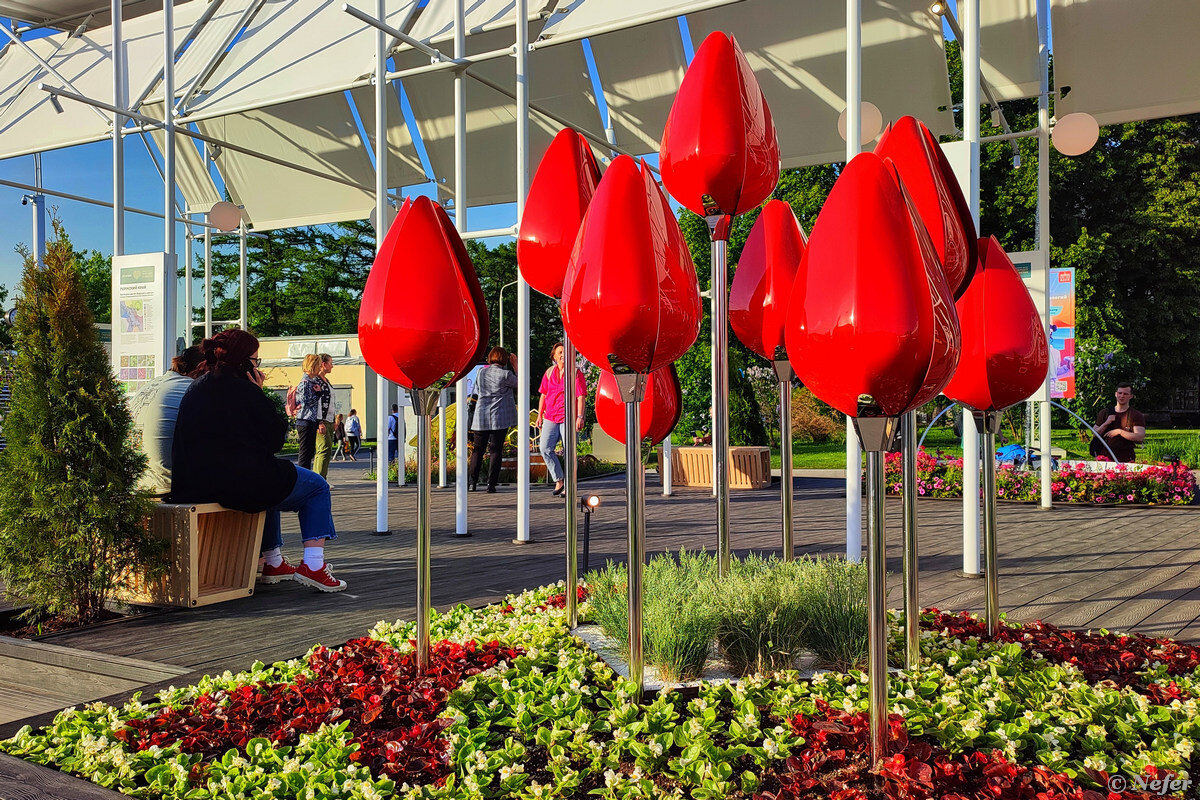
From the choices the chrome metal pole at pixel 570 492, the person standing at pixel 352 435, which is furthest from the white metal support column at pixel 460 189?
the person standing at pixel 352 435

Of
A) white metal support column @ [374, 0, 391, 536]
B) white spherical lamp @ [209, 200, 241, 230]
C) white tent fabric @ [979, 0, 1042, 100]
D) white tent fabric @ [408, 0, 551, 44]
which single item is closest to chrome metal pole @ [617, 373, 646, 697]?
white metal support column @ [374, 0, 391, 536]

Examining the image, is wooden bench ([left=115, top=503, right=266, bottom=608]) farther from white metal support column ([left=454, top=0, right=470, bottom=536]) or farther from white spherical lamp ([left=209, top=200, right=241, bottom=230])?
white spherical lamp ([left=209, top=200, right=241, bottom=230])

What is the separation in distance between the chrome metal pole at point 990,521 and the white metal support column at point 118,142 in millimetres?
8326

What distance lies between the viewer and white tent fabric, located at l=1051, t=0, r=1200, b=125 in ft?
27.3

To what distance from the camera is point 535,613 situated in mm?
4113

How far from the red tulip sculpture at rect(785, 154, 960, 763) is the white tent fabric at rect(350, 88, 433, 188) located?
1174cm

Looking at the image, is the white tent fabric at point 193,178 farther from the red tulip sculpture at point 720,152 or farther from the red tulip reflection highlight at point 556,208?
the red tulip sculpture at point 720,152

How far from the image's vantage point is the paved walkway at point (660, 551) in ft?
14.8

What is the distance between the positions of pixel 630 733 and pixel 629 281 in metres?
1.25

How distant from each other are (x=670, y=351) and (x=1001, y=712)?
4.50 ft

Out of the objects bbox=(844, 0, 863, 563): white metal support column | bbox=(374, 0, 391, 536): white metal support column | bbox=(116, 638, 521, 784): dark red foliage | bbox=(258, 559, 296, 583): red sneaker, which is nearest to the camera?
bbox=(116, 638, 521, 784): dark red foliage

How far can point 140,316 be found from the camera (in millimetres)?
8203

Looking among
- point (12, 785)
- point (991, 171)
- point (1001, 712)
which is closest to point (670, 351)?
point (1001, 712)

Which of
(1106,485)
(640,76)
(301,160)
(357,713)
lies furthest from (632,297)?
(301,160)
